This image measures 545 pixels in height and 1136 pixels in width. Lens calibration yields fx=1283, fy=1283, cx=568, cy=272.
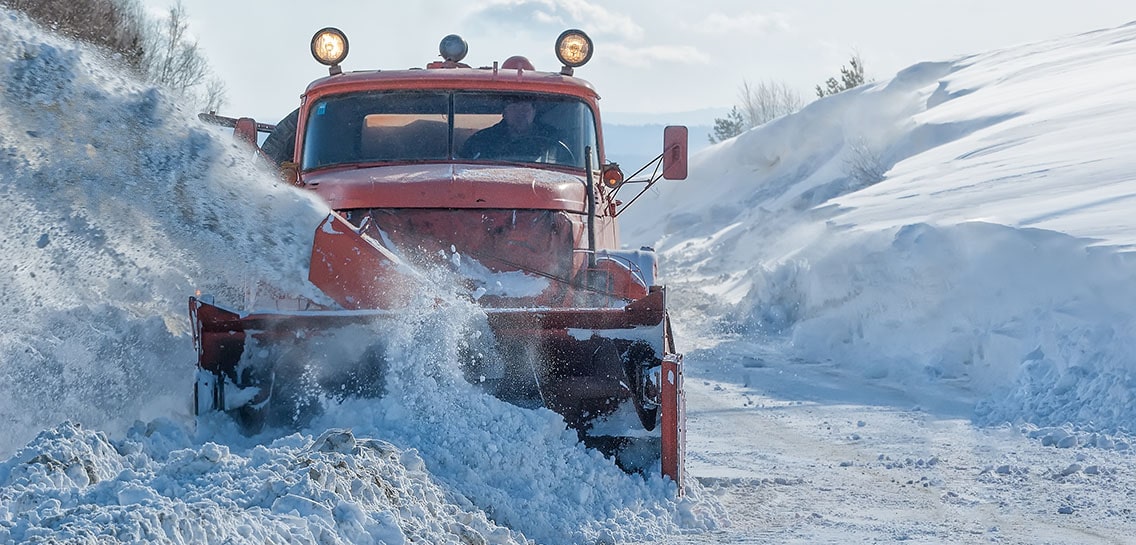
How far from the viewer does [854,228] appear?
15.5m

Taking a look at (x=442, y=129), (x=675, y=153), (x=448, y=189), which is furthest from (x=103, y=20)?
(x=448, y=189)

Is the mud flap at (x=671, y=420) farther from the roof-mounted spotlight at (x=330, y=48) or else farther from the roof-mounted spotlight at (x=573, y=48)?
the roof-mounted spotlight at (x=330, y=48)

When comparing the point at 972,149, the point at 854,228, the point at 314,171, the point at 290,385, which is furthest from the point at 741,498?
the point at 972,149

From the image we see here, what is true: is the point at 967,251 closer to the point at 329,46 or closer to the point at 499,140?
the point at 499,140

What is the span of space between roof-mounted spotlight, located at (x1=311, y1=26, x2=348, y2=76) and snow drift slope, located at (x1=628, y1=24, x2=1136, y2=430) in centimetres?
453

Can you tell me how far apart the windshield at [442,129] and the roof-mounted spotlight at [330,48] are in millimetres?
405

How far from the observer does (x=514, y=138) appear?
23.4 ft

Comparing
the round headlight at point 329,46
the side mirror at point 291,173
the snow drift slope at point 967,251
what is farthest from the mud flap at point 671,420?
the round headlight at point 329,46

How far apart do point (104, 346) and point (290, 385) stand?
995 millimetres

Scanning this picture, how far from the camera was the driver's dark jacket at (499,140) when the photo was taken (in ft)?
23.0

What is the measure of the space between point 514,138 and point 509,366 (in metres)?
2.01

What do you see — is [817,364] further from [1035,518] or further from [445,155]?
[1035,518]

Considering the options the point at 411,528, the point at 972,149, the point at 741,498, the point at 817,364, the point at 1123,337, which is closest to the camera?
the point at 411,528

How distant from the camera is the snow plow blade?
5.36m
